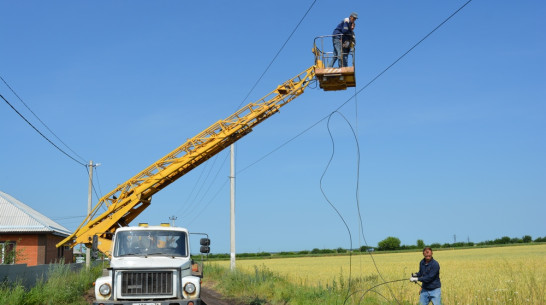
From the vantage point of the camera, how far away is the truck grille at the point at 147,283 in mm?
12641

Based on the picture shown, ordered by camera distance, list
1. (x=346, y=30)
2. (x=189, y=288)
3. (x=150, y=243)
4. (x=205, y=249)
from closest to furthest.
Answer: (x=189, y=288) < (x=150, y=243) < (x=205, y=249) < (x=346, y=30)

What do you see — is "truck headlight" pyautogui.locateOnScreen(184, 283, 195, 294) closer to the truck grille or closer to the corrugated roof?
the truck grille

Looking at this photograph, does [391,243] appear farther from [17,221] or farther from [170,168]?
[170,168]

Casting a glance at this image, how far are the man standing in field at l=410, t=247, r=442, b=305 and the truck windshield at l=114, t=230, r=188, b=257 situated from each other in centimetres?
574

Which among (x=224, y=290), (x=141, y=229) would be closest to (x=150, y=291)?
(x=141, y=229)

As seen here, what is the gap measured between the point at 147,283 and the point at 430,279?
254 inches

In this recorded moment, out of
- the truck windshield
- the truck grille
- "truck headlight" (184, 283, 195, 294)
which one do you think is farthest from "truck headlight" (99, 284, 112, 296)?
"truck headlight" (184, 283, 195, 294)

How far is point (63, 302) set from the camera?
60.2ft

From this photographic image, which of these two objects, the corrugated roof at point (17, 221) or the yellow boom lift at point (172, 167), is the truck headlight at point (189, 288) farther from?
the corrugated roof at point (17, 221)

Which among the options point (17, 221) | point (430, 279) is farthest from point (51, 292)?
point (17, 221)

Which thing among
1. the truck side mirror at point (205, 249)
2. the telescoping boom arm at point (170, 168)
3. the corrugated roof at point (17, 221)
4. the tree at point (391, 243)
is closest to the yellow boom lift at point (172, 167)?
the telescoping boom arm at point (170, 168)

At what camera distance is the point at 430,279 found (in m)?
11.9

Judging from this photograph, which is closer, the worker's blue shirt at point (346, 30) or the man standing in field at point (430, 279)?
the man standing in field at point (430, 279)

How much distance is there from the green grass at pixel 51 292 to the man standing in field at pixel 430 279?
412 inches
